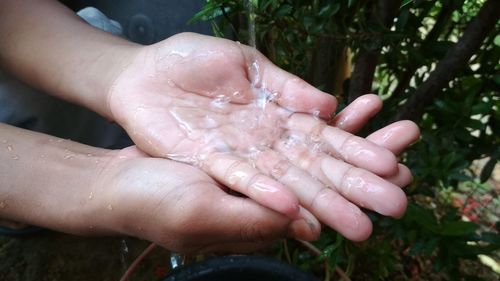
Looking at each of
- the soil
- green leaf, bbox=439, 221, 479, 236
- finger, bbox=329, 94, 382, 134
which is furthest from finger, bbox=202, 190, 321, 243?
the soil

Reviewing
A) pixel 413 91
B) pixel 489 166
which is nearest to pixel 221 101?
pixel 413 91

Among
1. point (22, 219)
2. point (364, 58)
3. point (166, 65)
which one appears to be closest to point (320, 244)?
point (364, 58)

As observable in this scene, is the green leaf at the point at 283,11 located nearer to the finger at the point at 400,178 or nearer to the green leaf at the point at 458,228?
the finger at the point at 400,178

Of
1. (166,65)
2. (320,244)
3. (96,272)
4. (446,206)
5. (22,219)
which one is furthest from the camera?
(446,206)

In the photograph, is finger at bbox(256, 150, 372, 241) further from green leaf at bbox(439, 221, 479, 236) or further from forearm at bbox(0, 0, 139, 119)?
forearm at bbox(0, 0, 139, 119)

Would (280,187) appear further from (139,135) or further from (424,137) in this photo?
(424,137)

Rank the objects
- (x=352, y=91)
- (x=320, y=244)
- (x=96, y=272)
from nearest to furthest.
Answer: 1. (x=320, y=244)
2. (x=352, y=91)
3. (x=96, y=272)

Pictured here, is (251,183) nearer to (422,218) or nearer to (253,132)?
(253,132)
